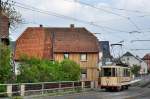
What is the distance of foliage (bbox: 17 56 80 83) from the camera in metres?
44.2

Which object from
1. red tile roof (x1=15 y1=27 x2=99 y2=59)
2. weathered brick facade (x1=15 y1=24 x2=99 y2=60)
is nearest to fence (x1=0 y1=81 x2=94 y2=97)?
weathered brick facade (x1=15 y1=24 x2=99 y2=60)

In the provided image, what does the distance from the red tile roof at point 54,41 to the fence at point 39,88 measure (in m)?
26.4

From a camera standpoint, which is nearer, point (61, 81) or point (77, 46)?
point (61, 81)

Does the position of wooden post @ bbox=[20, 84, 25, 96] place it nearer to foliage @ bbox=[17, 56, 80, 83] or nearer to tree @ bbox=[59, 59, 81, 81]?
foliage @ bbox=[17, 56, 80, 83]

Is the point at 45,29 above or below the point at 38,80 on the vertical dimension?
above

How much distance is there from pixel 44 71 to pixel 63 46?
1333 inches

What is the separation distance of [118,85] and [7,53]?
57.7 feet

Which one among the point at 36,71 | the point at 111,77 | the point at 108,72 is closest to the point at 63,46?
the point at 108,72

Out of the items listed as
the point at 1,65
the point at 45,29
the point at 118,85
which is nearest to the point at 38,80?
the point at 1,65

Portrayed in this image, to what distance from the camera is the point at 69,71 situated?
171 feet

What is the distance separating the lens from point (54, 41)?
8112 centimetres

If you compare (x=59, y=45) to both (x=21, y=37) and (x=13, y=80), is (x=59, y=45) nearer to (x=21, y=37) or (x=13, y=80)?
(x=21, y=37)

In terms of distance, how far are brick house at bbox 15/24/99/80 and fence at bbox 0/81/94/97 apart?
2534cm

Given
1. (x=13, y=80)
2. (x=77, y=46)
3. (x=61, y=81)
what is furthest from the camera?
(x=77, y=46)
